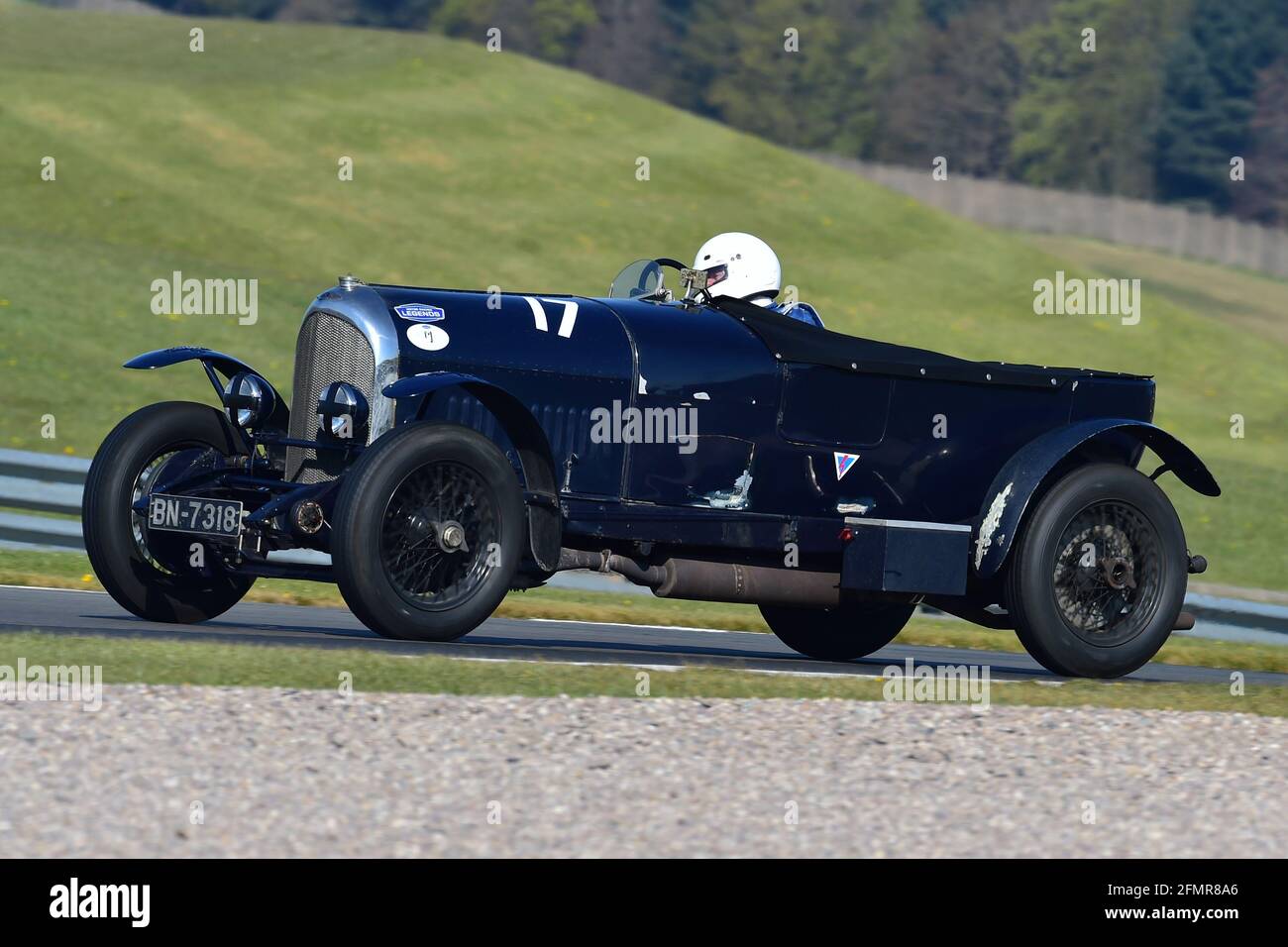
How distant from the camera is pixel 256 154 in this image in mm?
32594

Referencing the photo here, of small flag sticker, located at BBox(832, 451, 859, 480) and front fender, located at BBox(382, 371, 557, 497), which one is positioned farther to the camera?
small flag sticker, located at BBox(832, 451, 859, 480)

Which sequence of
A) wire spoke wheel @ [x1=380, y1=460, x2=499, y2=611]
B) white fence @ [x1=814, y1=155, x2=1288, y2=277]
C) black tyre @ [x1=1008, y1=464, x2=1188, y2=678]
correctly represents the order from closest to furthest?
wire spoke wheel @ [x1=380, y1=460, x2=499, y2=611] → black tyre @ [x1=1008, y1=464, x2=1188, y2=678] → white fence @ [x1=814, y1=155, x2=1288, y2=277]

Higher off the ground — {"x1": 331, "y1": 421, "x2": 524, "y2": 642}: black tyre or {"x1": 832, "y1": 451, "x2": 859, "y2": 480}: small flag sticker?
{"x1": 832, "y1": 451, "x2": 859, "y2": 480}: small flag sticker

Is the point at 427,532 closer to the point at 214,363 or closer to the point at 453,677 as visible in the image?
the point at 453,677

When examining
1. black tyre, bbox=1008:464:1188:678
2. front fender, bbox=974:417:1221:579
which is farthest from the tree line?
black tyre, bbox=1008:464:1188:678

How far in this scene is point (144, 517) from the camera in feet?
28.8

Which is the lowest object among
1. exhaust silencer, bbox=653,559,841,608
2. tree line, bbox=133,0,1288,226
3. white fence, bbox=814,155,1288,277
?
exhaust silencer, bbox=653,559,841,608

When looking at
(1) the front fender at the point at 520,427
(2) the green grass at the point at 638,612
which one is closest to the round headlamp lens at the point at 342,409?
(1) the front fender at the point at 520,427

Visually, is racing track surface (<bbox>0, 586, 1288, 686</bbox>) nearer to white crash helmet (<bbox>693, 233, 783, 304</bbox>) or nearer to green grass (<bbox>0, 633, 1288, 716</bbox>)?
green grass (<bbox>0, 633, 1288, 716</bbox>)

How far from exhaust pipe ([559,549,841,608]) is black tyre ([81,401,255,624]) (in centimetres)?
182

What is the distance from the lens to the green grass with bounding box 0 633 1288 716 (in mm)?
7090

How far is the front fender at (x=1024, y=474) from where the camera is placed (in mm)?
8859

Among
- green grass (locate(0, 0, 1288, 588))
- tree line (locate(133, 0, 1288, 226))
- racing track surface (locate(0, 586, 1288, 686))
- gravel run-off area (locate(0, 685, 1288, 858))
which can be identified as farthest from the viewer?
tree line (locate(133, 0, 1288, 226))
